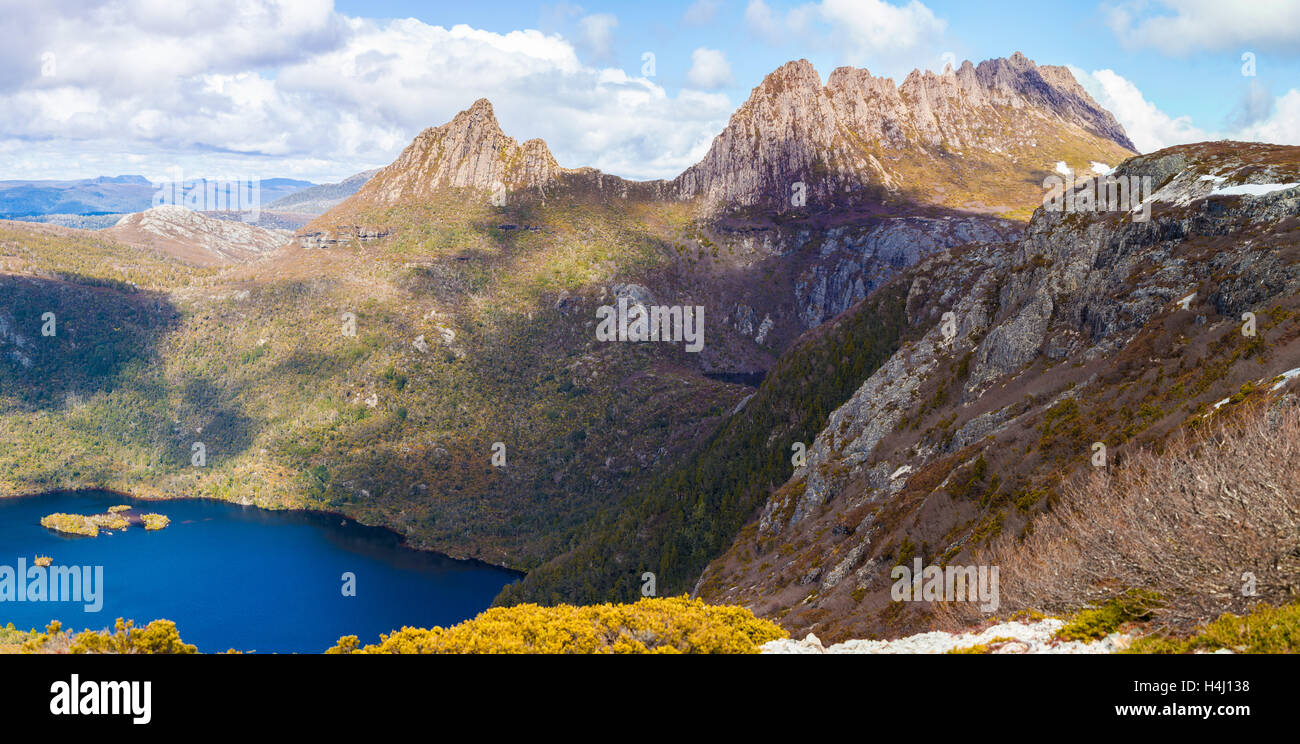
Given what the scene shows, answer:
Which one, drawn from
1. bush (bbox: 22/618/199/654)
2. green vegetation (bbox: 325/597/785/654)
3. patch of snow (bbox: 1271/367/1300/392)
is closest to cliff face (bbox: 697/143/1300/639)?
patch of snow (bbox: 1271/367/1300/392)

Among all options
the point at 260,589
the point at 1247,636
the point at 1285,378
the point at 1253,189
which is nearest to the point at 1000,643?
the point at 1247,636

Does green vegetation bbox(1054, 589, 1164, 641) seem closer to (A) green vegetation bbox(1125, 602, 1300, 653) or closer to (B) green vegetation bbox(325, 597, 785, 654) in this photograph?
(A) green vegetation bbox(1125, 602, 1300, 653)

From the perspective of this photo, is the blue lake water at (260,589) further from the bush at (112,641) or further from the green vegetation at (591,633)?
the bush at (112,641)

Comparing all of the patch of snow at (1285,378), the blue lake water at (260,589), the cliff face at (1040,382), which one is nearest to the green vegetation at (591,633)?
the cliff face at (1040,382)

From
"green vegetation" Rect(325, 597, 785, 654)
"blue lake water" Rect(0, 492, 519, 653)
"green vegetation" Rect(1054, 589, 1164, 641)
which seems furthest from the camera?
"blue lake water" Rect(0, 492, 519, 653)
